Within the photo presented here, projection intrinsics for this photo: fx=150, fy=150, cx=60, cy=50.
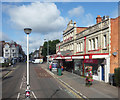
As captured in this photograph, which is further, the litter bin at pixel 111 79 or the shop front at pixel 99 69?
the shop front at pixel 99 69

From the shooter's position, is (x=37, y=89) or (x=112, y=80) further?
(x=112, y=80)

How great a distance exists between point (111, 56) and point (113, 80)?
2.77 meters

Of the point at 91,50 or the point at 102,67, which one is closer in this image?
the point at 102,67

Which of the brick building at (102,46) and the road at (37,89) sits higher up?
the brick building at (102,46)

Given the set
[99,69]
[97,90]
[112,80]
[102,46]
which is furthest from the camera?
[99,69]

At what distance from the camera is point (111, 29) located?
16.4 m

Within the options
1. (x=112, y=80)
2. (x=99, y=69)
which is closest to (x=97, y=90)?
(x=112, y=80)

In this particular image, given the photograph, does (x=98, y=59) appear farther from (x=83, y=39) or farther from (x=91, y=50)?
(x=83, y=39)

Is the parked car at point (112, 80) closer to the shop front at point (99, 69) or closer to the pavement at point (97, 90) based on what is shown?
the pavement at point (97, 90)

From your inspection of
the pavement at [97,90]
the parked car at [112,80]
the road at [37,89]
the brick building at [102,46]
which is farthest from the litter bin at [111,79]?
the road at [37,89]

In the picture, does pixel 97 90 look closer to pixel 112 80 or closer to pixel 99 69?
pixel 112 80

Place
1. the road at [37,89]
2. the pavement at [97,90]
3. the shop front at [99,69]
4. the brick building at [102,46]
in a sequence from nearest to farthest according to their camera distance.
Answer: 1. the pavement at [97,90]
2. the road at [37,89]
3. the brick building at [102,46]
4. the shop front at [99,69]

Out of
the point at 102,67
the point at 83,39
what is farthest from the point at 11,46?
the point at 102,67

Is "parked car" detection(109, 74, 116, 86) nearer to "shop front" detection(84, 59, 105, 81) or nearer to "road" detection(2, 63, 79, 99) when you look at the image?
"shop front" detection(84, 59, 105, 81)
